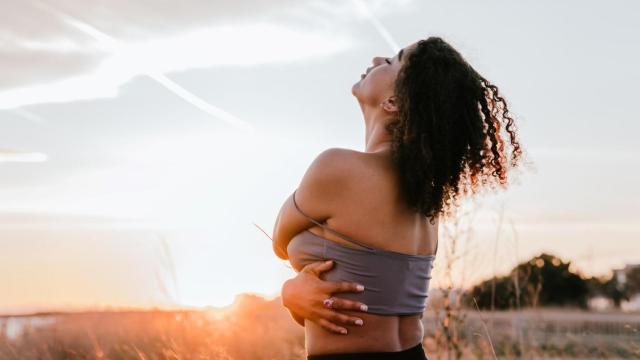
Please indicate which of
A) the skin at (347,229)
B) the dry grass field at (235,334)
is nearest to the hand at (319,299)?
the skin at (347,229)

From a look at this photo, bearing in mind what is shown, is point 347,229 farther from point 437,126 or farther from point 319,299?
point 437,126

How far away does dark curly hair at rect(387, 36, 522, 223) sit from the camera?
8.41 ft

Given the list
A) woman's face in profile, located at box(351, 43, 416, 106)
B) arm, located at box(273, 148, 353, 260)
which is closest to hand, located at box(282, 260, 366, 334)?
arm, located at box(273, 148, 353, 260)

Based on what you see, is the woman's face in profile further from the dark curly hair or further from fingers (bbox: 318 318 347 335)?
fingers (bbox: 318 318 347 335)

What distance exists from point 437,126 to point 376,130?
0.83ft

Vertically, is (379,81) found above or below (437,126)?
above

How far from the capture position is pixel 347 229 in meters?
2.42

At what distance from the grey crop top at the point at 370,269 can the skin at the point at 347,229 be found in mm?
21

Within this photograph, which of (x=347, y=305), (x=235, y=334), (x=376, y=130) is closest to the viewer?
(x=347, y=305)

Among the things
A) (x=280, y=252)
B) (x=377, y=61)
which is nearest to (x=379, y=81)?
(x=377, y=61)

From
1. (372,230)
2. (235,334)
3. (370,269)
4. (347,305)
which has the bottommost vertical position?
(235,334)

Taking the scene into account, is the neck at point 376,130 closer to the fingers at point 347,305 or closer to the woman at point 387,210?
the woman at point 387,210

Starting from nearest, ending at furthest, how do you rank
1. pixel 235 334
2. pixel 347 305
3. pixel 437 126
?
pixel 347 305 < pixel 437 126 < pixel 235 334

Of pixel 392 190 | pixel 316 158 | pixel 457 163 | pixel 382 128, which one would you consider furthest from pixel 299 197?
pixel 457 163
